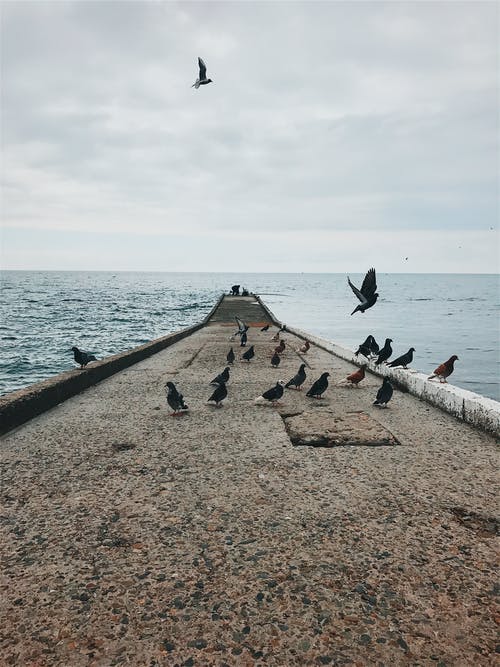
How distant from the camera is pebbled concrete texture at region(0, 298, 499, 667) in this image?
79.3 inches

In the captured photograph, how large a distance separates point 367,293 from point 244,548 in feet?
18.0

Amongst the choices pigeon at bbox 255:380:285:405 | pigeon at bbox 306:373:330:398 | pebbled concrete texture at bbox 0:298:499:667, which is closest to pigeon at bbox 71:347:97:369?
pebbled concrete texture at bbox 0:298:499:667

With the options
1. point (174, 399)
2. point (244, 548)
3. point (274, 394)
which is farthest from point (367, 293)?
point (244, 548)

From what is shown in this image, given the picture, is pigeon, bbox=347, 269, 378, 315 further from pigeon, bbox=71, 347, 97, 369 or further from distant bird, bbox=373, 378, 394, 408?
pigeon, bbox=71, 347, 97, 369

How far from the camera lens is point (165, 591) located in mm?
2318

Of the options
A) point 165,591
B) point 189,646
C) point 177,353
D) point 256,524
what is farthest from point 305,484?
point 177,353

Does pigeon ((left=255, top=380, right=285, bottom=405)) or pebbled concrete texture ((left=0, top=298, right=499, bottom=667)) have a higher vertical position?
pigeon ((left=255, top=380, right=285, bottom=405))

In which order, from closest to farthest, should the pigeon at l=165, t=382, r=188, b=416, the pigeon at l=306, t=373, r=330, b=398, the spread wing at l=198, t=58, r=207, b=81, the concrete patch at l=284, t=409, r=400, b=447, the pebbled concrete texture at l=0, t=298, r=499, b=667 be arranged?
the pebbled concrete texture at l=0, t=298, r=499, b=667
the concrete patch at l=284, t=409, r=400, b=447
the pigeon at l=165, t=382, r=188, b=416
the pigeon at l=306, t=373, r=330, b=398
the spread wing at l=198, t=58, r=207, b=81

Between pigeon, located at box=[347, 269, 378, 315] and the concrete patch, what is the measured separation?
6.70 ft

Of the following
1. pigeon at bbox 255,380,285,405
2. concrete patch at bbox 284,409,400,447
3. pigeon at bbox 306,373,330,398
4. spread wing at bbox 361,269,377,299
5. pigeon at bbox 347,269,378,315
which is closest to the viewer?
concrete patch at bbox 284,409,400,447

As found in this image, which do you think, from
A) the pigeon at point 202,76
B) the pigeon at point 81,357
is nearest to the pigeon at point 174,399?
the pigeon at point 81,357

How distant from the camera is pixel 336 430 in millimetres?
4906

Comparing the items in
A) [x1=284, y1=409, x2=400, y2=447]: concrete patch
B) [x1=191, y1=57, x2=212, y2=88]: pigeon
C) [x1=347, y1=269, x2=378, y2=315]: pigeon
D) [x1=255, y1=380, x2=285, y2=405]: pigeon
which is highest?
[x1=191, y1=57, x2=212, y2=88]: pigeon

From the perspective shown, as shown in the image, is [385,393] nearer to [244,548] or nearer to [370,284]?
[370,284]
